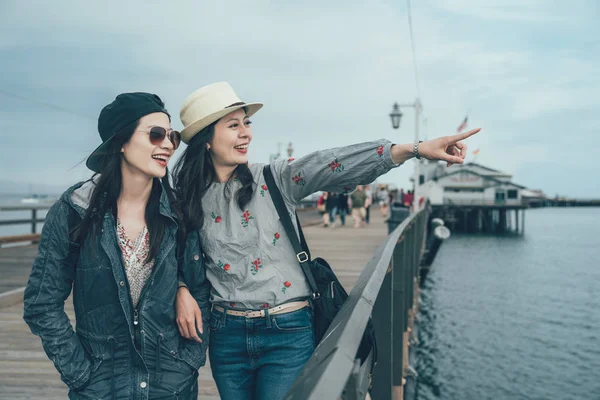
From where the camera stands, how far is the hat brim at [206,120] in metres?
2.58

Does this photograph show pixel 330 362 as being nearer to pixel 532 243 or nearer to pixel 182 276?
pixel 182 276

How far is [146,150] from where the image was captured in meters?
2.28

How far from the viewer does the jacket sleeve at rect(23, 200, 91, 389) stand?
209cm

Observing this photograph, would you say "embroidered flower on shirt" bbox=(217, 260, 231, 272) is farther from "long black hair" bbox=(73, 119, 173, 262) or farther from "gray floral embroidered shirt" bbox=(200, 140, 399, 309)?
"long black hair" bbox=(73, 119, 173, 262)

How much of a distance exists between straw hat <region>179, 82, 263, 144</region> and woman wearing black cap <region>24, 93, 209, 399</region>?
28 cm

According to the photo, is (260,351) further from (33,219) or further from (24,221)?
(33,219)

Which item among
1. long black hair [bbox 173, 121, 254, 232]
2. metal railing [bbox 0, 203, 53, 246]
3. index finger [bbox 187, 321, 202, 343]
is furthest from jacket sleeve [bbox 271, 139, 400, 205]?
metal railing [bbox 0, 203, 53, 246]

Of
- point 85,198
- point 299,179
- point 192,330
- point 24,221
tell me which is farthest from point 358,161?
point 24,221

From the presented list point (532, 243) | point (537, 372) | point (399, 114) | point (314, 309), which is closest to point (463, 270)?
point (399, 114)

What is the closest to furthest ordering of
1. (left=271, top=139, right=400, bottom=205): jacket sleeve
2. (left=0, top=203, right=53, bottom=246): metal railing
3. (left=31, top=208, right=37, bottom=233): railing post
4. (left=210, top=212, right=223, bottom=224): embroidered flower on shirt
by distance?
(left=271, top=139, right=400, bottom=205): jacket sleeve, (left=210, top=212, right=223, bottom=224): embroidered flower on shirt, (left=0, top=203, right=53, bottom=246): metal railing, (left=31, top=208, right=37, bottom=233): railing post

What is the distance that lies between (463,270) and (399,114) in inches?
631

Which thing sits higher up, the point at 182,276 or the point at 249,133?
the point at 249,133

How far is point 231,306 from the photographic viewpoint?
8.29 ft

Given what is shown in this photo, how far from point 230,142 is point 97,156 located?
0.55 meters
